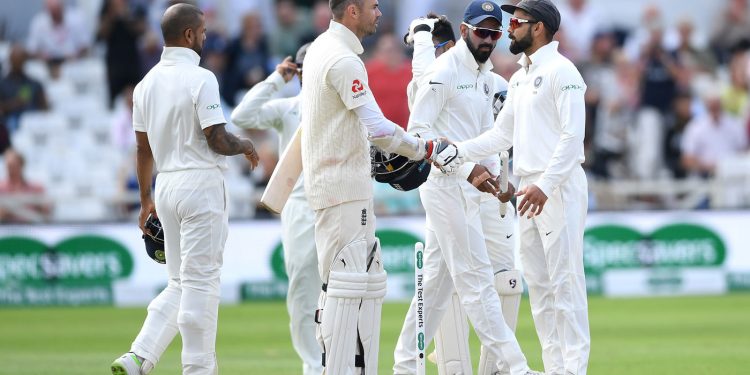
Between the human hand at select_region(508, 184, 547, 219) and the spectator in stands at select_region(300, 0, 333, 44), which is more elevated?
the spectator in stands at select_region(300, 0, 333, 44)

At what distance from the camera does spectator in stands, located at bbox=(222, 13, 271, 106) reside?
1841 cm

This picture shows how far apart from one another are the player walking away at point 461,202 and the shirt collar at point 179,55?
4.48ft

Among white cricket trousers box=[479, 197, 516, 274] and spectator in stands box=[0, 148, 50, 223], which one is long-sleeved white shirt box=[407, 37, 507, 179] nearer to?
white cricket trousers box=[479, 197, 516, 274]

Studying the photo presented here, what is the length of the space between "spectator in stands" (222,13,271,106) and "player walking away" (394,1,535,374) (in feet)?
33.8

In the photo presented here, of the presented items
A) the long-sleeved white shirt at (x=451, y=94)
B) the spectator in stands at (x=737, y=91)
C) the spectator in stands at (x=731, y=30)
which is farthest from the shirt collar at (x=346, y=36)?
the spectator in stands at (x=731, y=30)

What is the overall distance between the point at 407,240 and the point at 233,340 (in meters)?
4.14

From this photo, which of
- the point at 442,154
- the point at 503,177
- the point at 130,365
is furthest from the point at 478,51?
the point at 130,365

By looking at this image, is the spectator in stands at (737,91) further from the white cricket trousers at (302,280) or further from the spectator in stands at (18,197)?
the white cricket trousers at (302,280)

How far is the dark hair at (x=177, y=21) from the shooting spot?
744cm

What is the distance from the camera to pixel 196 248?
23.9ft

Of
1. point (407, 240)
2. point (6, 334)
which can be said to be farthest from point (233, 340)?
point (407, 240)

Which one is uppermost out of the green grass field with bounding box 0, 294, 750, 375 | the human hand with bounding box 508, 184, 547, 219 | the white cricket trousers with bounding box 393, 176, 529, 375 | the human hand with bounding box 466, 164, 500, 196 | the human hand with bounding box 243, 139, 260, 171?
the human hand with bounding box 243, 139, 260, 171

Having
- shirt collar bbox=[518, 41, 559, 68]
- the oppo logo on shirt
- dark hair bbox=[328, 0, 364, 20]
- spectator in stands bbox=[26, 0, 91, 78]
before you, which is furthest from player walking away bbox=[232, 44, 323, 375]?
spectator in stands bbox=[26, 0, 91, 78]

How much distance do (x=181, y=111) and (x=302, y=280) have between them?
195cm
